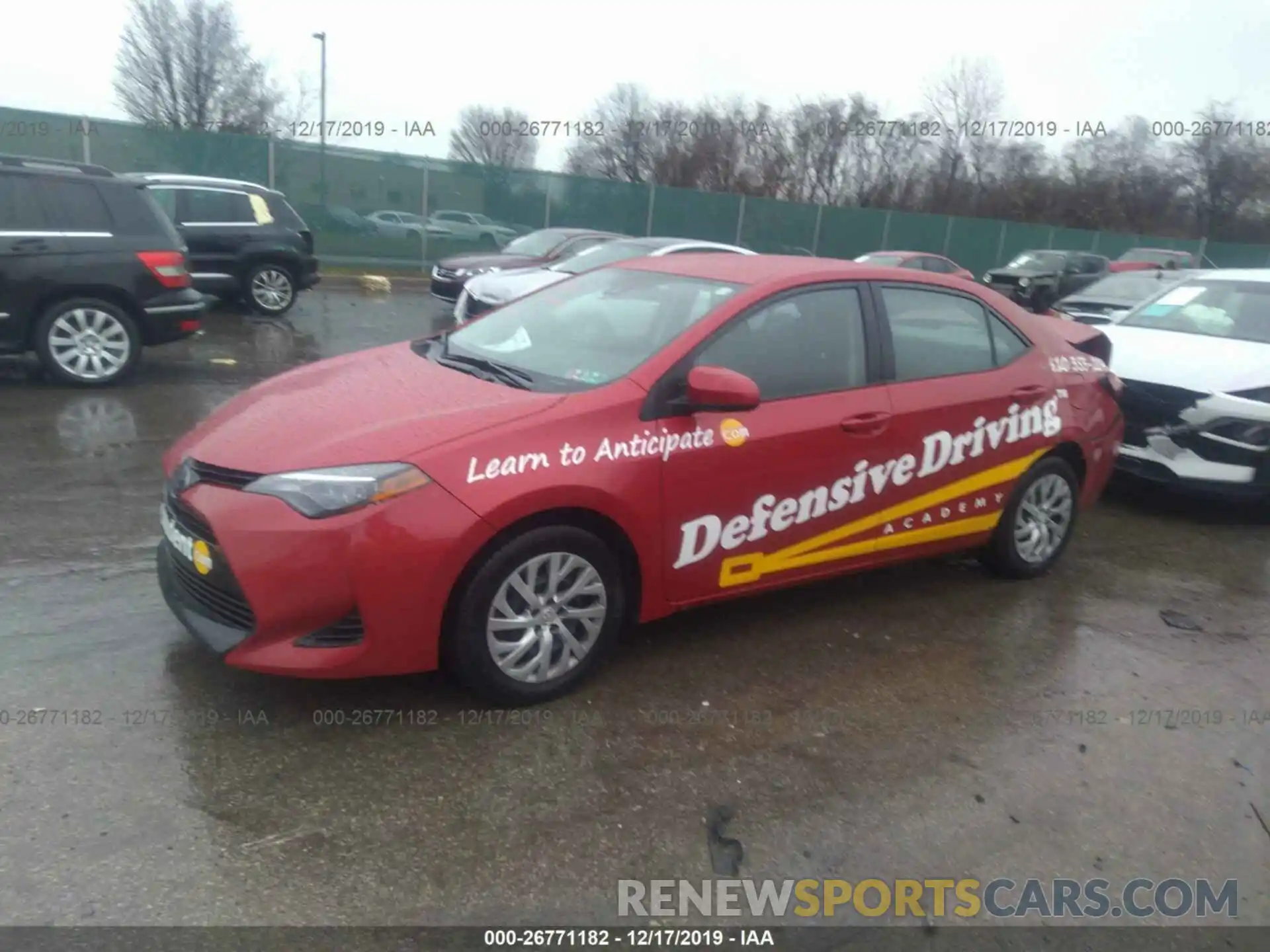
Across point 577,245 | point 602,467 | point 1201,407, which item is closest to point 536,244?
point 577,245

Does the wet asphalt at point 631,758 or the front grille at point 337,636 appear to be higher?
the front grille at point 337,636

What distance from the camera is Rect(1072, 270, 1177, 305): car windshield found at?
1343 cm

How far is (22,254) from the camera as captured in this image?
7.82m

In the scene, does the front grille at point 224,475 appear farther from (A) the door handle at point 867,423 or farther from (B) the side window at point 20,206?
(B) the side window at point 20,206

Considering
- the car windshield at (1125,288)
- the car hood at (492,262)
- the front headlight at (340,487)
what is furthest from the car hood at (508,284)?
the front headlight at (340,487)

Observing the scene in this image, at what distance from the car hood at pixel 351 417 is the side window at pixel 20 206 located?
16.3 ft

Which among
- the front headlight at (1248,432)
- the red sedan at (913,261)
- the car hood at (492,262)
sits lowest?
the front headlight at (1248,432)

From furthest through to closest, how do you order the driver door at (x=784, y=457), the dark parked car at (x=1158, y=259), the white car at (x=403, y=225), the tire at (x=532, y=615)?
the dark parked car at (x=1158, y=259), the white car at (x=403, y=225), the driver door at (x=784, y=457), the tire at (x=532, y=615)

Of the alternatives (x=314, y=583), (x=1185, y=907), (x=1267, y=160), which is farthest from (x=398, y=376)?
(x=1267, y=160)

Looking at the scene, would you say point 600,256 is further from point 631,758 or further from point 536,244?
point 631,758

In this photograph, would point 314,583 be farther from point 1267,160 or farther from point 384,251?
point 1267,160

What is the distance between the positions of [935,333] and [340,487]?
2961 mm

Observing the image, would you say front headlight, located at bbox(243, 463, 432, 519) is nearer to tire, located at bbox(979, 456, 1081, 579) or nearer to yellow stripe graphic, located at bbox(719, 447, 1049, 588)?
yellow stripe graphic, located at bbox(719, 447, 1049, 588)

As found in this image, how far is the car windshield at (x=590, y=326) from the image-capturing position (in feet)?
13.4
